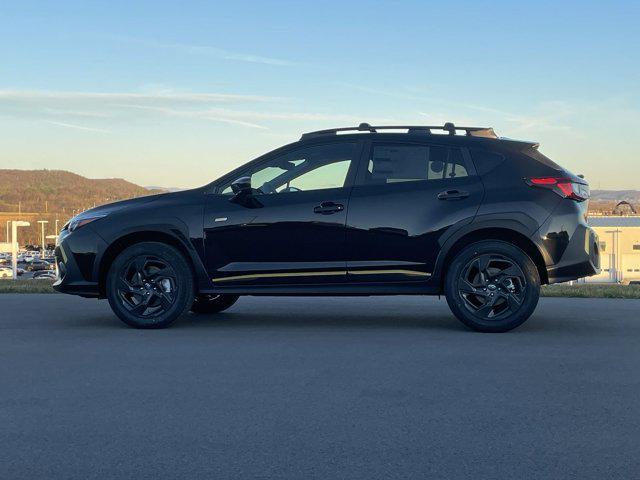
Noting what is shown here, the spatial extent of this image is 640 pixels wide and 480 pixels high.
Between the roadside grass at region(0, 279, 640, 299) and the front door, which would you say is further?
the roadside grass at region(0, 279, 640, 299)

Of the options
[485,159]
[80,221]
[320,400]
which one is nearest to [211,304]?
[80,221]

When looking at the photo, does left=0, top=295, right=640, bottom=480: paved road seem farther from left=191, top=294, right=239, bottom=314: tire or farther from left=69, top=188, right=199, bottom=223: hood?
left=69, top=188, right=199, bottom=223: hood

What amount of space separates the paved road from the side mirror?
1.31 metres

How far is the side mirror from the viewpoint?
29.2 feet

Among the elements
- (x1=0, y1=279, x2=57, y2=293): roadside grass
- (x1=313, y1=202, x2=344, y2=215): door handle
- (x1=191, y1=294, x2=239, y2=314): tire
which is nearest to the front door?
(x1=313, y1=202, x2=344, y2=215): door handle

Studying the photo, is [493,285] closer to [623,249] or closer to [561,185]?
[561,185]

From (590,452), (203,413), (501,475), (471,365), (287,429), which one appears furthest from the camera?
(471,365)

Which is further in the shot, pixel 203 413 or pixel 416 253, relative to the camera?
pixel 416 253

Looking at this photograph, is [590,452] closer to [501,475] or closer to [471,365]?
[501,475]

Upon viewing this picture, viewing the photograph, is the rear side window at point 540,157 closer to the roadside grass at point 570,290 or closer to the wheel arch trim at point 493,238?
the wheel arch trim at point 493,238

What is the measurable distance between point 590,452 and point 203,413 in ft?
6.85

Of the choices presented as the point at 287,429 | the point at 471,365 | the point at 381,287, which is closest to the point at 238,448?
the point at 287,429

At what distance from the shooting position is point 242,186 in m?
8.91

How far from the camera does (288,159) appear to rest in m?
9.16
